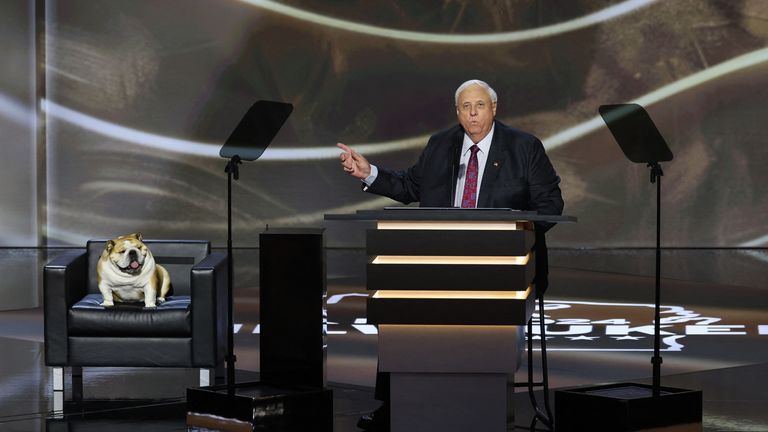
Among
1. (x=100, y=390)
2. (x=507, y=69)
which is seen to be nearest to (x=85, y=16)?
(x=507, y=69)

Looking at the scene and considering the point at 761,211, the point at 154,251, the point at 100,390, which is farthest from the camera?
the point at 761,211

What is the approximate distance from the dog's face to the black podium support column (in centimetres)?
117

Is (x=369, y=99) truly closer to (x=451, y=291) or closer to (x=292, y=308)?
(x=292, y=308)

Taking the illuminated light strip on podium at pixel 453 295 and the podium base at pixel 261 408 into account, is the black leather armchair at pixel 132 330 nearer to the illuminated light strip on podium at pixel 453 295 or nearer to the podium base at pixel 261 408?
the podium base at pixel 261 408

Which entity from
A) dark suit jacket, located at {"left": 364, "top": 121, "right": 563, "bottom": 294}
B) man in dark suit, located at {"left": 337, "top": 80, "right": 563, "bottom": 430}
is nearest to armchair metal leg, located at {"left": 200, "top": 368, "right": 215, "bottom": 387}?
man in dark suit, located at {"left": 337, "top": 80, "right": 563, "bottom": 430}

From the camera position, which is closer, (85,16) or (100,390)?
(100,390)

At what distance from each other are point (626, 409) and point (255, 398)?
1.30 m

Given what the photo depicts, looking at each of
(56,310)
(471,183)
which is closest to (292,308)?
(471,183)

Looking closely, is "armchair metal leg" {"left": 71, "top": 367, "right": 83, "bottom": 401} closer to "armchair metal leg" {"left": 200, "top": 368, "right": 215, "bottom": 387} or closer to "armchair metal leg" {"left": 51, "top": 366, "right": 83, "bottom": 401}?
"armchair metal leg" {"left": 51, "top": 366, "right": 83, "bottom": 401}

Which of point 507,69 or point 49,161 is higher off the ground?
point 507,69

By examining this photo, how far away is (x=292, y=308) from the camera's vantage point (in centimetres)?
420

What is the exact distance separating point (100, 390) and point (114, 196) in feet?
22.9

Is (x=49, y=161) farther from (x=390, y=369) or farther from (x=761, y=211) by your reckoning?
(x=390, y=369)

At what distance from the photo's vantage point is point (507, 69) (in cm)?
1195
